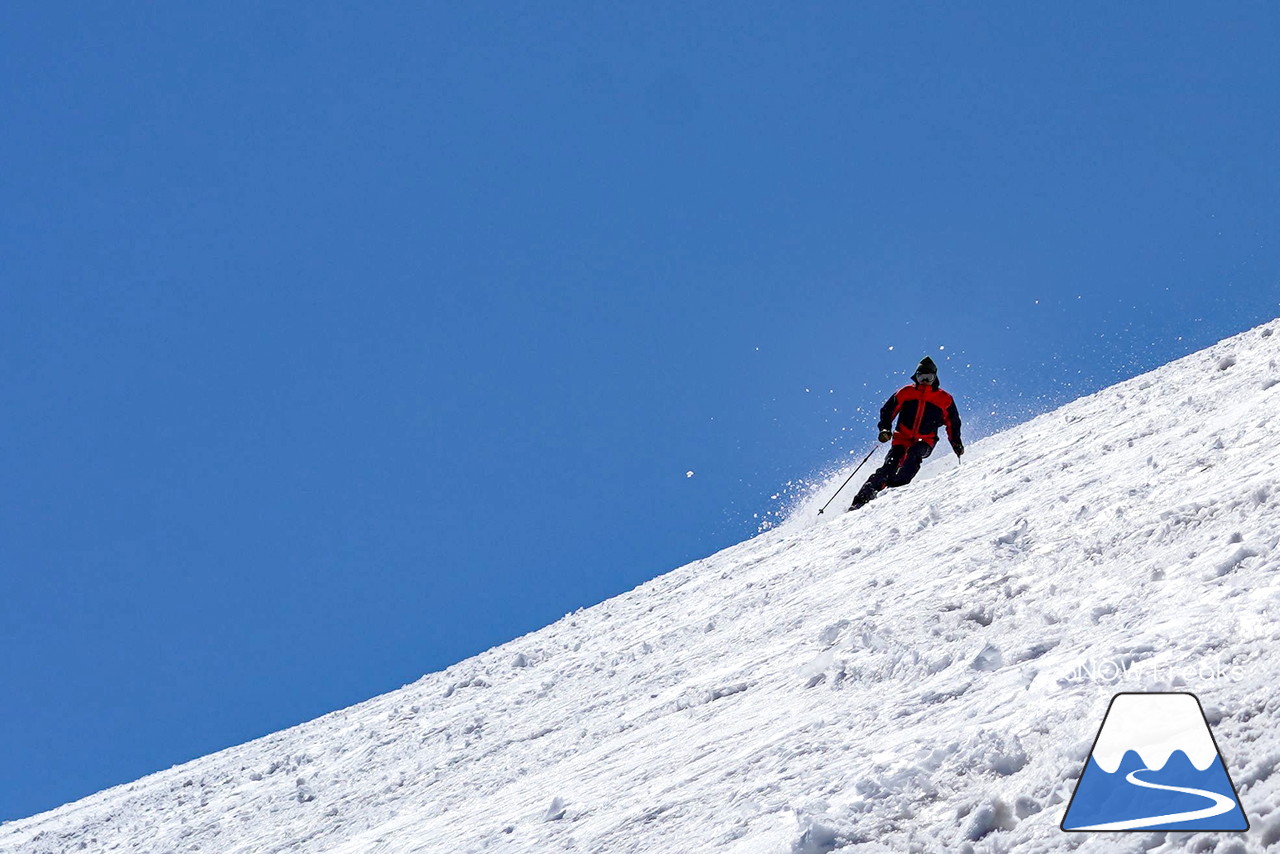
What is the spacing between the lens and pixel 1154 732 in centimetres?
370

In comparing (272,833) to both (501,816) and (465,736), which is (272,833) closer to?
(465,736)

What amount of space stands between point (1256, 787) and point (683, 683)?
16.9 feet

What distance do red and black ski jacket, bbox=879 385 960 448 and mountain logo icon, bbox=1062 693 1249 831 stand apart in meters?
10.6

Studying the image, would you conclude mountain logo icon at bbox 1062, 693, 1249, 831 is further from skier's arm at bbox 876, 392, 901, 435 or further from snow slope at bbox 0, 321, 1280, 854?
skier's arm at bbox 876, 392, 901, 435

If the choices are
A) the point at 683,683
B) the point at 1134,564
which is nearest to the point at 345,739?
the point at 683,683

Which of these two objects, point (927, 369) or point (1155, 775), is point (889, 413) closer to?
point (927, 369)

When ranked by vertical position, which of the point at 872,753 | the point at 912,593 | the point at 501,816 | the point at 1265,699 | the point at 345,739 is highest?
the point at 345,739

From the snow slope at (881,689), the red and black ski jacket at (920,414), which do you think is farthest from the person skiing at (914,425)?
the snow slope at (881,689)

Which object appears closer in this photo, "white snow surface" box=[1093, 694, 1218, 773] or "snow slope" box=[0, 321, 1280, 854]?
"white snow surface" box=[1093, 694, 1218, 773]

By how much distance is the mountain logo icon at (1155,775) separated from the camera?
3174mm

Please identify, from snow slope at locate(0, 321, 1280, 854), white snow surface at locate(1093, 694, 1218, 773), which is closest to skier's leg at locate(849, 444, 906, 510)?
snow slope at locate(0, 321, 1280, 854)

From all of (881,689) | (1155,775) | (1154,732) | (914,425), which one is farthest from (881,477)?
(1155,775)

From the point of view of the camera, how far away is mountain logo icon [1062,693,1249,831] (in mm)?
3174

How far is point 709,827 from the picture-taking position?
16.0ft
